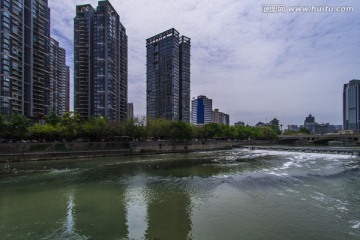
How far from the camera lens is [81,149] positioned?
199ft

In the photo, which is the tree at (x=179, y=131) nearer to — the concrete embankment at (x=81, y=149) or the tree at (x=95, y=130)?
the concrete embankment at (x=81, y=149)

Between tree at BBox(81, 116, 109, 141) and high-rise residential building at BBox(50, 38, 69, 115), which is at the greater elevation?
high-rise residential building at BBox(50, 38, 69, 115)

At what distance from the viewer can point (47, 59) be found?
10412cm

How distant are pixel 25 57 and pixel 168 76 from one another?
6824cm

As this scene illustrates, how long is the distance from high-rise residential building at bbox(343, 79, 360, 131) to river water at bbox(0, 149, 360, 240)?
559 feet

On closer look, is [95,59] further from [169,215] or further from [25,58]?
[169,215]

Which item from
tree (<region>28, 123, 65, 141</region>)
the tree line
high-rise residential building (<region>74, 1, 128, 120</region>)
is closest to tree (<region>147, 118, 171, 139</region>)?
the tree line

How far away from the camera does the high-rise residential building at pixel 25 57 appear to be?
82.1m

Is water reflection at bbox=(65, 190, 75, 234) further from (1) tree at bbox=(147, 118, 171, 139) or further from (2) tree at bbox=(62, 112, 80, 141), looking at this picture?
(1) tree at bbox=(147, 118, 171, 139)

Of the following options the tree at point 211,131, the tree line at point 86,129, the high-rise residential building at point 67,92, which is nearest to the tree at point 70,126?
the tree line at point 86,129

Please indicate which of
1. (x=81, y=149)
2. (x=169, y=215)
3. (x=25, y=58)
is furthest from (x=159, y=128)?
(x=169, y=215)

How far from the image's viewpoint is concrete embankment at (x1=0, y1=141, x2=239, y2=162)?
50.4 meters

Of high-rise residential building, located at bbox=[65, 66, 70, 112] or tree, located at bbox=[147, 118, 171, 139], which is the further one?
high-rise residential building, located at bbox=[65, 66, 70, 112]

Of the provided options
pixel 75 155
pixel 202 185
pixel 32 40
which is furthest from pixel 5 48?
pixel 202 185
